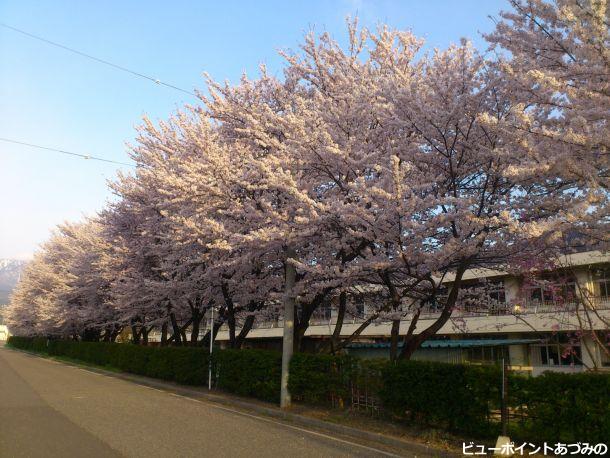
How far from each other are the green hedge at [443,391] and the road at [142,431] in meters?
1.58

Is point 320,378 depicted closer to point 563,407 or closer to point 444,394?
point 444,394

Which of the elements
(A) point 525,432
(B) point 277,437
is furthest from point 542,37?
(B) point 277,437

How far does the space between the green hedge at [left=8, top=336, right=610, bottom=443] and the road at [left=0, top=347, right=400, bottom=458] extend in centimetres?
158

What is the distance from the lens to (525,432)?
26.5ft

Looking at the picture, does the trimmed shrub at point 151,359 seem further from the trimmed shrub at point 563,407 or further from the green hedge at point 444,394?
the trimmed shrub at point 563,407

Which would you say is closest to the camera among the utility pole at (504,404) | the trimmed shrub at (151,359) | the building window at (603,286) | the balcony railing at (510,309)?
the utility pole at (504,404)

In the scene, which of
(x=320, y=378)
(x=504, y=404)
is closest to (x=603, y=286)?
(x=320, y=378)

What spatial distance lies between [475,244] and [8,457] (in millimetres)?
8308

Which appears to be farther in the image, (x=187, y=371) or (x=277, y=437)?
(x=187, y=371)

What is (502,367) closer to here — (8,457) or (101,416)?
(8,457)

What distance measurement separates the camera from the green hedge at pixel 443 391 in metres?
7.45

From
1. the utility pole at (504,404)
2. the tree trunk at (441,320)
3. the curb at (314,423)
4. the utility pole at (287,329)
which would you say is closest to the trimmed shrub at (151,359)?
the curb at (314,423)

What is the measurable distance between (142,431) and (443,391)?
5687 mm

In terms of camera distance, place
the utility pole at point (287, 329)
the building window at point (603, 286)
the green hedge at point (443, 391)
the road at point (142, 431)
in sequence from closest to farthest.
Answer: the green hedge at point (443, 391)
the road at point (142, 431)
the utility pole at point (287, 329)
the building window at point (603, 286)
